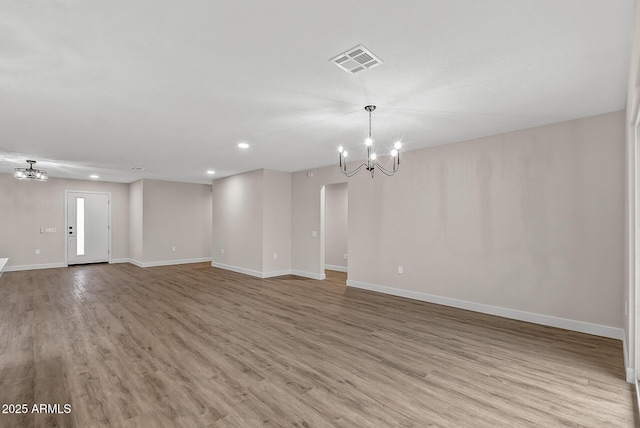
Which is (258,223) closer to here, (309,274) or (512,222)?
(309,274)

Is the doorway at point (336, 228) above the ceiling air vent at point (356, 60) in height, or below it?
below

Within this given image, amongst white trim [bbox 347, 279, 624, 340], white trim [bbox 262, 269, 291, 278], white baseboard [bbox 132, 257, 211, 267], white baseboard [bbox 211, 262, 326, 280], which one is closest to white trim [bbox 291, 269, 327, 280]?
white baseboard [bbox 211, 262, 326, 280]

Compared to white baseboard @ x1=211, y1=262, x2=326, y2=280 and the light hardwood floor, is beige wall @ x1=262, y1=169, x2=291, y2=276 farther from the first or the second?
the light hardwood floor

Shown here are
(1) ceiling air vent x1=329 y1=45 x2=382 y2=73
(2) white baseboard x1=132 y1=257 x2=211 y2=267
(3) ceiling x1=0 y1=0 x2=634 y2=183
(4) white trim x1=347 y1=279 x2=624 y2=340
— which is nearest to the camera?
(3) ceiling x1=0 y1=0 x2=634 y2=183

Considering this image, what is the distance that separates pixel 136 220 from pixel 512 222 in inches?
386

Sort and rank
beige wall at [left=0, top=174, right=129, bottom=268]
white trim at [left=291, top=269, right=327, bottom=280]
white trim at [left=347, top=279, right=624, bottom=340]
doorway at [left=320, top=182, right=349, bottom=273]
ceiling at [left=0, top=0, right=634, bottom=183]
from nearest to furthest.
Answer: ceiling at [left=0, top=0, right=634, bottom=183] → white trim at [left=347, top=279, right=624, bottom=340] → white trim at [left=291, top=269, right=327, bottom=280] → beige wall at [left=0, top=174, right=129, bottom=268] → doorway at [left=320, top=182, right=349, bottom=273]

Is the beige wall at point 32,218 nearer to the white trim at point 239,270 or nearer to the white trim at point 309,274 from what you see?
the white trim at point 239,270

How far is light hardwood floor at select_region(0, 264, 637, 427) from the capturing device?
7.18 ft

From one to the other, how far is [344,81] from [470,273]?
3.54 meters

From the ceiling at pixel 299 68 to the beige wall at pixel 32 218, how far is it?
4.93 meters

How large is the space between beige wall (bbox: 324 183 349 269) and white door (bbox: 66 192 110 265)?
694 centimetres

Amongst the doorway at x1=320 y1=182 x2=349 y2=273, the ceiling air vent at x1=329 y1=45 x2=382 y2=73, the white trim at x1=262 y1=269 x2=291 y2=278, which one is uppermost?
the ceiling air vent at x1=329 y1=45 x2=382 y2=73

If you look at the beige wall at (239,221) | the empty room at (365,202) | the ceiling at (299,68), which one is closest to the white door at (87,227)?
the empty room at (365,202)

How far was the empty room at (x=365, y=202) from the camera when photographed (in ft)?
6.91
